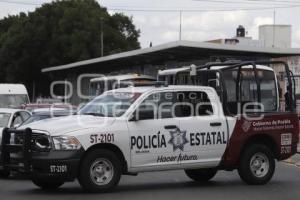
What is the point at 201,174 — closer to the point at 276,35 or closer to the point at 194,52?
the point at 194,52

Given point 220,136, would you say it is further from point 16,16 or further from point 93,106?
point 16,16

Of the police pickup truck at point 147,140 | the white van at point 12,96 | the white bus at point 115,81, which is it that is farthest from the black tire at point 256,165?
the white van at point 12,96

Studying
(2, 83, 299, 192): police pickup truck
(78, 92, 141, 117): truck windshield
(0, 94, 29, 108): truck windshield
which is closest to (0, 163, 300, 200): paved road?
(2, 83, 299, 192): police pickup truck

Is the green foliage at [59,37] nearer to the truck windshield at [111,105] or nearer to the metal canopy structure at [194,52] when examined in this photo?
the metal canopy structure at [194,52]

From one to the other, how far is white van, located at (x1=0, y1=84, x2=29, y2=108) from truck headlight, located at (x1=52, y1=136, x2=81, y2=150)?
18.2m

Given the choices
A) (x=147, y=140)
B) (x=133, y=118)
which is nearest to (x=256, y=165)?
(x=147, y=140)

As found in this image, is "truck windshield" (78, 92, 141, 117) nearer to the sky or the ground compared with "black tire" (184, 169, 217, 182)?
nearer to the sky

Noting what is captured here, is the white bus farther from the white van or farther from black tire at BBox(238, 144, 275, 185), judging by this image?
black tire at BBox(238, 144, 275, 185)

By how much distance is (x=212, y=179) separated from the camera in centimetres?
1513

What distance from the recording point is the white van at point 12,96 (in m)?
30.0

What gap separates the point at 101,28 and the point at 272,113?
5326cm

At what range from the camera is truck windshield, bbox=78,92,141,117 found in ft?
41.4

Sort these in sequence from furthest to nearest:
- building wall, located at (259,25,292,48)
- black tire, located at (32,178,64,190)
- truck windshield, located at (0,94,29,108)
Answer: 1. building wall, located at (259,25,292,48)
2. truck windshield, located at (0,94,29,108)
3. black tire, located at (32,178,64,190)

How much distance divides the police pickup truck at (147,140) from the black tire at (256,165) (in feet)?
0.07
